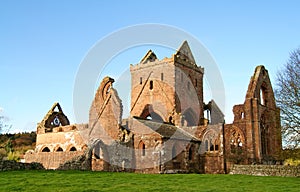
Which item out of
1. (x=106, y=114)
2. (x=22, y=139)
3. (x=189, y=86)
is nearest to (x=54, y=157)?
(x=106, y=114)

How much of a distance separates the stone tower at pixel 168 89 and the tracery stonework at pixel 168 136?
134mm

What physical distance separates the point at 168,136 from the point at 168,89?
14.7 meters

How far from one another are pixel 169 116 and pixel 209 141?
919 centimetres

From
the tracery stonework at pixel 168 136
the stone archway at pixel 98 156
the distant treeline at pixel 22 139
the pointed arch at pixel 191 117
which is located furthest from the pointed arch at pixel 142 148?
the distant treeline at pixel 22 139

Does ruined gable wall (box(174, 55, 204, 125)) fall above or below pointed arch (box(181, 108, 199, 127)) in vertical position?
above

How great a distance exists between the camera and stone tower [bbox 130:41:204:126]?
45281 mm

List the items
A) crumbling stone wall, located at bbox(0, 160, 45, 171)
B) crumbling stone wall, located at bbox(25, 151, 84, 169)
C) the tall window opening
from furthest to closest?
the tall window opening, crumbling stone wall, located at bbox(25, 151, 84, 169), crumbling stone wall, located at bbox(0, 160, 45, 171)

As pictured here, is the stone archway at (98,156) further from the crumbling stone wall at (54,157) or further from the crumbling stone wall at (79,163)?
the crumbling stone wall at (54,157)

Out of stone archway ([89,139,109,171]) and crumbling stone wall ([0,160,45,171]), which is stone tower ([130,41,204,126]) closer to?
stone archway ([89,139,109,171])

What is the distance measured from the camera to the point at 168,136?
31.7m

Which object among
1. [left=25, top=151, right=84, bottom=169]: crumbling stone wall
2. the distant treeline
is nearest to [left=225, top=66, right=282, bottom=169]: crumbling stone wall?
[left=25, top=151, right=84, bottom=169]: crumbling stone wall

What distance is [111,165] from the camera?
3020cm

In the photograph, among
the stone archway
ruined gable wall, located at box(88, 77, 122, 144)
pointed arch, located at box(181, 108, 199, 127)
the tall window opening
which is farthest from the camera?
pointed arch, located at box(181, 108, 199, 127)

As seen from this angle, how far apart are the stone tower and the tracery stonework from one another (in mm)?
134
